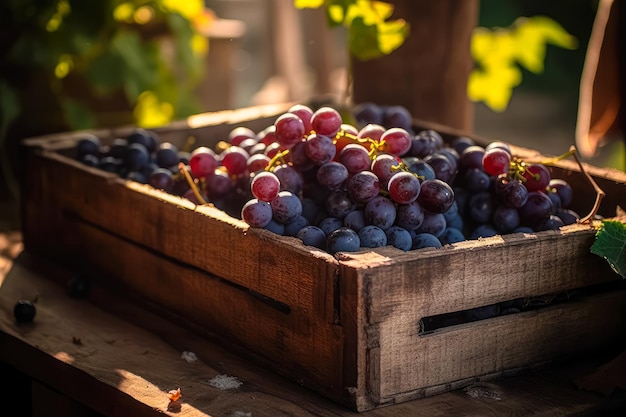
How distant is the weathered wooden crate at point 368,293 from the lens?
143 centimetres

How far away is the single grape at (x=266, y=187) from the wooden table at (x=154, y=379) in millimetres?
315

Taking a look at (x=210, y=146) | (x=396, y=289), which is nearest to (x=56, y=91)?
(x=210, y=146)

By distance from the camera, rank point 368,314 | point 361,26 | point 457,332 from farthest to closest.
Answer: point 361,26
point 457,332
point 368,314

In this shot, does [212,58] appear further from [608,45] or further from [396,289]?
[396,289]

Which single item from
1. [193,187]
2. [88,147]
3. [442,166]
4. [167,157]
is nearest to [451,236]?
[442,166]

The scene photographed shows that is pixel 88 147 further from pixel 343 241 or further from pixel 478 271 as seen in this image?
pixel 478 271

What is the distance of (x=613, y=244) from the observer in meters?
1.57

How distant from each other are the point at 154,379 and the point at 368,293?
0.44 metres

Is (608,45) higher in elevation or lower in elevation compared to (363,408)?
higher

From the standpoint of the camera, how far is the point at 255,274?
63.0 inches

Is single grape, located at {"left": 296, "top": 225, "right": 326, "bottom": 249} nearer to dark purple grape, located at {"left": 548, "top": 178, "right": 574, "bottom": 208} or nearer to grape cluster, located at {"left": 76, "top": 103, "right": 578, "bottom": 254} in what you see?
grape cluster, located at {"left": 76, "top": 103, "right": 578, "bottom": 254}

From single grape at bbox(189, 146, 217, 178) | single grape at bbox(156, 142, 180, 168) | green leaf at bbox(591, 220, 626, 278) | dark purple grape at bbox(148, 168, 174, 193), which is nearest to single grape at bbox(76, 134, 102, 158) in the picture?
single grape at bbox(156, 142, 180, 168)

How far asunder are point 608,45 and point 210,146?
3.61 ft

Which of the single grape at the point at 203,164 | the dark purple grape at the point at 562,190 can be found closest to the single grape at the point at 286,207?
the single grape at the point at 203,164
